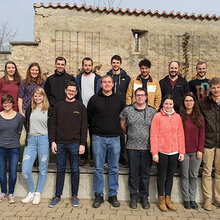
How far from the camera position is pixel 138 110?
12.2 ft

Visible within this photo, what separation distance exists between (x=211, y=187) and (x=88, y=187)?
2139 millimetres

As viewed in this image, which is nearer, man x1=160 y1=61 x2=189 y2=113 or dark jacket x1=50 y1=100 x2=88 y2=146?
dark jacket x1=50 y1=100 x2=88 y2=146

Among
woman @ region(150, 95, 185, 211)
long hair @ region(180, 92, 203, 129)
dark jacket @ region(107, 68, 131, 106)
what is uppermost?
dark jacket @ region(107, 68, 131, 106)

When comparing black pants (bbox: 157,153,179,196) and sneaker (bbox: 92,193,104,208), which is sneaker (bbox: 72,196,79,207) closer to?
sneaker (bbox: 92,193,104,208)

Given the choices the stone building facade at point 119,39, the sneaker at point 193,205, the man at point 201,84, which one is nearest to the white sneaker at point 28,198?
the sneaker at point 193,205

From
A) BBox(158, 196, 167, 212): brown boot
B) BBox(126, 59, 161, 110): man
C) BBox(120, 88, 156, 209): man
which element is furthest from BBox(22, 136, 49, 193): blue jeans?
BBox(158, 196, 167, 212): brown boot

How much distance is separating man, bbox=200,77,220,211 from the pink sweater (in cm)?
51

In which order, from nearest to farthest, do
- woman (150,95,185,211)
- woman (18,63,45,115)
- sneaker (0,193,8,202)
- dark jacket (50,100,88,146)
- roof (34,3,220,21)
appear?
woman (150,95,185,211) < dark jacket (50,100,88,146) < sneaker (0,193,8,202) < woman (18,63,45,115) < roof (34,3,220,21)

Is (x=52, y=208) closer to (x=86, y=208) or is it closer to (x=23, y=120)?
(x=86, y=208)

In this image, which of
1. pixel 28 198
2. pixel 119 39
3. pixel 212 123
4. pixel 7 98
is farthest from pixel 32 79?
pixel 119 39

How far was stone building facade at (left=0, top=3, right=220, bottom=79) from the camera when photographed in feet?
25.6

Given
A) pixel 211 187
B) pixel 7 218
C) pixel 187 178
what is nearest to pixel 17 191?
pixel 7 218

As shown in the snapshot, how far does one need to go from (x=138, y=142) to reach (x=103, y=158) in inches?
25.3

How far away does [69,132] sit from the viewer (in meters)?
3.72
